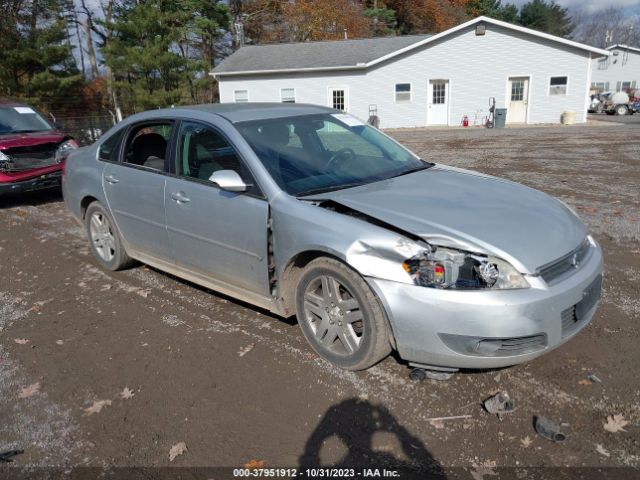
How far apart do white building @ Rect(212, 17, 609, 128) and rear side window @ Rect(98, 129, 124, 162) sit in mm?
22605

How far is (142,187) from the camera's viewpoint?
458cm

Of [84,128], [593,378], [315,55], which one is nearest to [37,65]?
[315,55]

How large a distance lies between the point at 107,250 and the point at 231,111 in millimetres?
2263

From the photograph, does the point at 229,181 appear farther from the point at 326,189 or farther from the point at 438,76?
the point at 438,76

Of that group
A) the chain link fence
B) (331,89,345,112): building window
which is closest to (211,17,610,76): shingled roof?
(331,89,345,112): building window

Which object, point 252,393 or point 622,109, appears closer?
point 252,393

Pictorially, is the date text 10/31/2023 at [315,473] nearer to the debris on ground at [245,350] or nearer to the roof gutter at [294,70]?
the debris on ground at [245,350]

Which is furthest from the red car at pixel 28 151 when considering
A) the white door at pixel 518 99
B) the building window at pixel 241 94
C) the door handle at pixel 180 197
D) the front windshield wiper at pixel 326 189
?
the white door at pixel 518 99

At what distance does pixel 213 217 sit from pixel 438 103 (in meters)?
24.7

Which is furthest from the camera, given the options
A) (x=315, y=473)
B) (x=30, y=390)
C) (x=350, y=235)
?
(x=30, y=390)

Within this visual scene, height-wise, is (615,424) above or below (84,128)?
below

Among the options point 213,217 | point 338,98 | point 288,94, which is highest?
point 288,94

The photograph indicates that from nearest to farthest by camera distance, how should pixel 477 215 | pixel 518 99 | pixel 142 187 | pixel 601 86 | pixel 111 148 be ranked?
1. pixel 477 215
2. pixel 142 187
3. pixel 111 148
4. pixel 518 99
5. pixel 601 86

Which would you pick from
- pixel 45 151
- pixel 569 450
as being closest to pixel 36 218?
pixel 45 151
